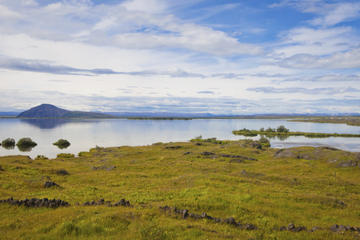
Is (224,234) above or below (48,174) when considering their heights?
above

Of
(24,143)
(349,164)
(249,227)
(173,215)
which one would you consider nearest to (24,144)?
(24,143)

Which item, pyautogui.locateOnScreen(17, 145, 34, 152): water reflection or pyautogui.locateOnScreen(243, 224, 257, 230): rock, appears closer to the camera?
pyautogui.locateOnScreen(243, 224, 257, 230): rock

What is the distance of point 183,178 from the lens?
3512 cm

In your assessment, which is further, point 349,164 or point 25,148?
point 25,148

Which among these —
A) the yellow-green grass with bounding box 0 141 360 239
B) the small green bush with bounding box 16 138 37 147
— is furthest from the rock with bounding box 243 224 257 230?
the small green bush with bounding box 16 138 37 147

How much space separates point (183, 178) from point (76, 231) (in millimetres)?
22092

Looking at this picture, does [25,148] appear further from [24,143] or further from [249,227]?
[249,227]

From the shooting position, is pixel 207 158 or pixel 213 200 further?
pixel 207 158

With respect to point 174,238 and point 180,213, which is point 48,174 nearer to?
point 180,213

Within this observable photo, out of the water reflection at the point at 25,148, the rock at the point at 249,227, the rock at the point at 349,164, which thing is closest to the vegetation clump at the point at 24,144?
the water reflection at the point at 25,148

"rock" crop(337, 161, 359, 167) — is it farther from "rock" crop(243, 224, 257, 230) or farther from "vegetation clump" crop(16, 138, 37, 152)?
"vegetation clump" crop(16, 138, 37, 152)

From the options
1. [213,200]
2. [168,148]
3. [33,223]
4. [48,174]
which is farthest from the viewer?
[168,148]

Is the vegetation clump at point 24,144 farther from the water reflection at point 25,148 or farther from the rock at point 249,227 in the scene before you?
the rock at point 249,227

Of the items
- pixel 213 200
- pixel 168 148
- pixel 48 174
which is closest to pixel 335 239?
pixel 213 200
